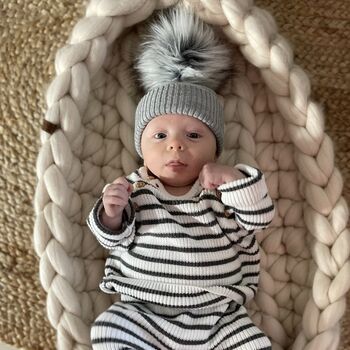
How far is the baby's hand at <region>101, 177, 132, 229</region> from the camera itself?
844 millimetres

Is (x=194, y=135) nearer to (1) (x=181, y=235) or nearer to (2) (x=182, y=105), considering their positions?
(2) (x=182, y=105)

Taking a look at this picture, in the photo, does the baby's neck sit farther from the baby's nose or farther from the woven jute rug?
the woven jute rug

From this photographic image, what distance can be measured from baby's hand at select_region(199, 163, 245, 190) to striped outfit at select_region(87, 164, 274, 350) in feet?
0.04

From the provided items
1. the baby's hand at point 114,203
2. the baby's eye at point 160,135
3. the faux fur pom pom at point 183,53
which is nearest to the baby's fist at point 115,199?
the baby's hand at point 114,203

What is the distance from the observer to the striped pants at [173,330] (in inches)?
33.0

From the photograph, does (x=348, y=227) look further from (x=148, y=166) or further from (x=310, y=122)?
(x=148, y=166)

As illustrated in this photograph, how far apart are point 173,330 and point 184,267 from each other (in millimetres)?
94

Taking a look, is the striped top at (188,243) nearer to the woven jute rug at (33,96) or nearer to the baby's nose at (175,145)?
the baby's nose at (175,145)

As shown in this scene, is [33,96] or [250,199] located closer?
[250,199]

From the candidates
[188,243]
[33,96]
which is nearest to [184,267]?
[188,243]

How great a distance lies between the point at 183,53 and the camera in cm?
95

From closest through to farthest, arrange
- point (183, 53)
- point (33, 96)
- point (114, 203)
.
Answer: point (114, 203) < point (183, 53) < point (33, 96)

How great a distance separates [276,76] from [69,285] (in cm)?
48

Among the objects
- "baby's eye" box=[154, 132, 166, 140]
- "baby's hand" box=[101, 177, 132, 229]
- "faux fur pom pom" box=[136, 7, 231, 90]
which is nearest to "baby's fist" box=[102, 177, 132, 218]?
"baby's hand" box=[101, 177, 132, 229]
